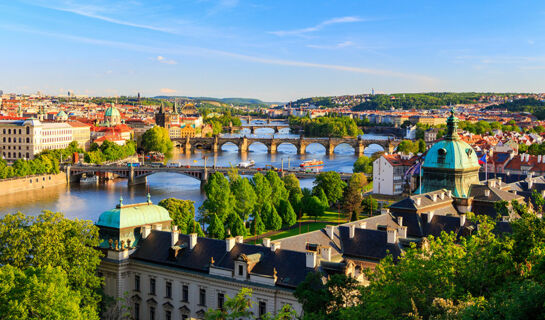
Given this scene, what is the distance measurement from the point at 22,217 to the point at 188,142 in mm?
128891

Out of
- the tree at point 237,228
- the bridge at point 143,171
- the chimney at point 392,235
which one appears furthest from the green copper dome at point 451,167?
the bridge at point 143,171

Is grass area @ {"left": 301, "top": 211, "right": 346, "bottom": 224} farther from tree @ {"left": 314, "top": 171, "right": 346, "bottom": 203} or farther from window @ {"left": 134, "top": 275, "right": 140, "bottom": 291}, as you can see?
window @ {"left": 134, "top": 275, "right": 140, "bottom": 291}

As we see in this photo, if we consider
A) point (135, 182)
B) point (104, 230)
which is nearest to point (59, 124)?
point (135, 182)

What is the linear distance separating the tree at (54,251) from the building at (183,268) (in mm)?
1972

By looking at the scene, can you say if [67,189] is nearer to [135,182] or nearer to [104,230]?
[135,182]

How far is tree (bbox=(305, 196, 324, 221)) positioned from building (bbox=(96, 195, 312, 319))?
26185 millimetres

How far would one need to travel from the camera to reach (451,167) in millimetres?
42656

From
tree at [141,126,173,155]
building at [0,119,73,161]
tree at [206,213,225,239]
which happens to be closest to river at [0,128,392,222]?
tree at [206,213,225,239]

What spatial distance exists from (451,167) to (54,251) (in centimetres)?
2520

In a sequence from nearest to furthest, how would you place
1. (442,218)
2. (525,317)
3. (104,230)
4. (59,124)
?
(525,317), (104,230), (442,218), (59,124)

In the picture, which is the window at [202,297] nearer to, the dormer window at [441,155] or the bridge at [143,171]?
the dormer window at [441,155]

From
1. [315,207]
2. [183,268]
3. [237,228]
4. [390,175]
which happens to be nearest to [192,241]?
[183,268]

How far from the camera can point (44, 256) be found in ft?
88.7

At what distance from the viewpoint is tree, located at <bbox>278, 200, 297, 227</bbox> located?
177 feet
